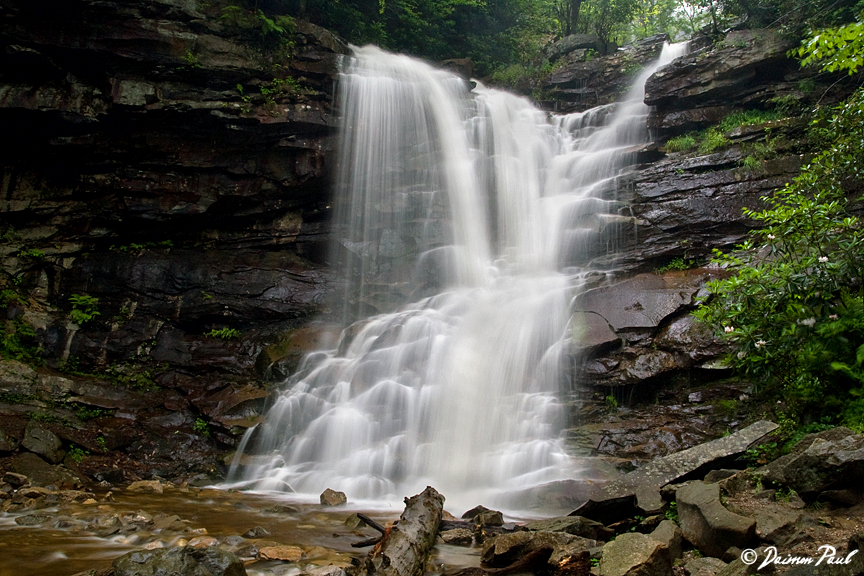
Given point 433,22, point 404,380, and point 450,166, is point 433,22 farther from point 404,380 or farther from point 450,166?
point 404,380

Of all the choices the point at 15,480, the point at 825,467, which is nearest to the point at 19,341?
the point at 15,480

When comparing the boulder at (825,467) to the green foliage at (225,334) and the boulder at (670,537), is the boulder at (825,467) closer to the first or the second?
the boulder at (670,537)

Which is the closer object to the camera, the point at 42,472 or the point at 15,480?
the point at 15,480

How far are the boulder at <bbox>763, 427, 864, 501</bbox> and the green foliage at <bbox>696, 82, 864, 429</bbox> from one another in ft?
3.82

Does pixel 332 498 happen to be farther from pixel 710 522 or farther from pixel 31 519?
pixel 710 522

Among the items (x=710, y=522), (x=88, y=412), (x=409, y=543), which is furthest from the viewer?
(x=88, y=412)

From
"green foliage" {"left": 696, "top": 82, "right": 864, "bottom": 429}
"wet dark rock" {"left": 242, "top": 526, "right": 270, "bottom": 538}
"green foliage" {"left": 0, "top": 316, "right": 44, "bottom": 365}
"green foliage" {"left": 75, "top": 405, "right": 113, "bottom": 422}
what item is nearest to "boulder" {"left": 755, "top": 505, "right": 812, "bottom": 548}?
"green foliage" {"left": 696, "top": 82, "right": 864, "bottom": 429}

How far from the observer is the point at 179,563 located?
4043mm

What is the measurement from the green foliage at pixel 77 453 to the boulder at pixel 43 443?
0.52 ft

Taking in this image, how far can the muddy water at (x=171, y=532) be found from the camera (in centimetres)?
498

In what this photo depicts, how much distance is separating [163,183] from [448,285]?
8.32 metres

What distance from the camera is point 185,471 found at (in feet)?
33.9

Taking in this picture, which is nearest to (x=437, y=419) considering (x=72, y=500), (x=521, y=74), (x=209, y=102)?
(x=72, y=500)

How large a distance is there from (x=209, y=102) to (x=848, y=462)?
1419cm
